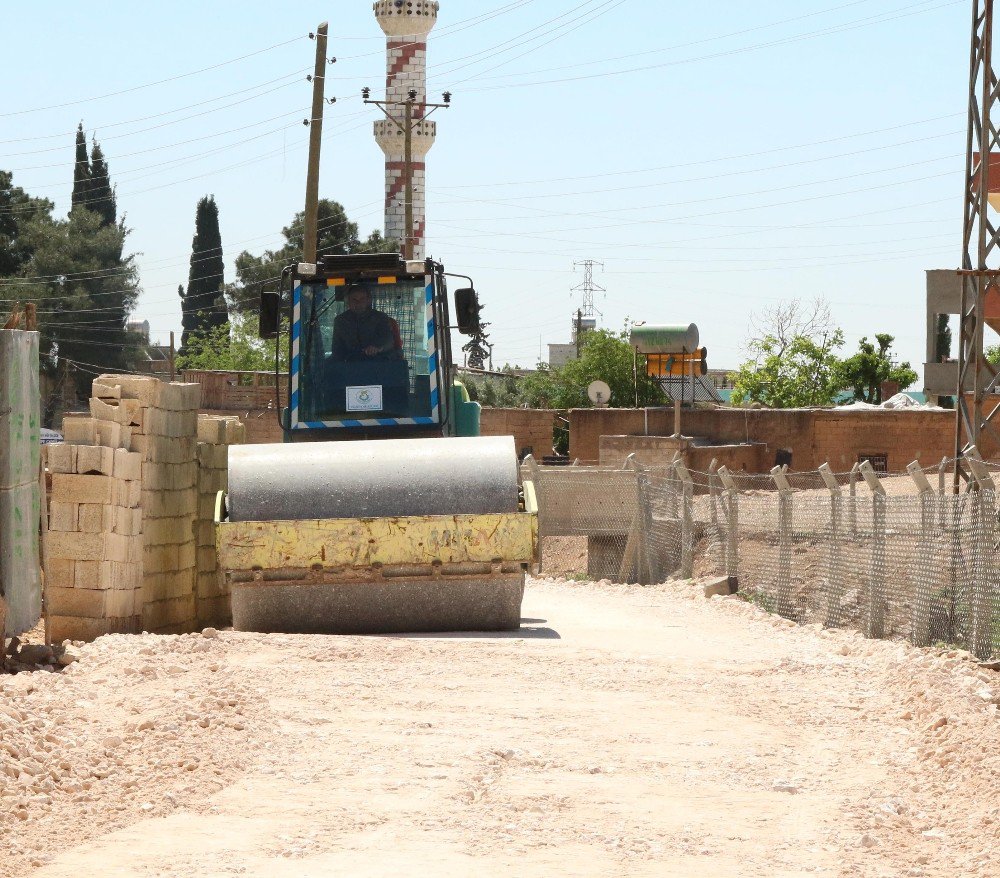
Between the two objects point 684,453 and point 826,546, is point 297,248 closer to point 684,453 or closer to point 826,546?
point 684,453

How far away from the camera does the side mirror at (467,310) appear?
13.0m

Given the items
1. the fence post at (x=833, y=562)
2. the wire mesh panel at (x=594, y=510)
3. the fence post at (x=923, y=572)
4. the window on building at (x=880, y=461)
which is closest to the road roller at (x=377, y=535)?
the fence post at (x=923, y=572)

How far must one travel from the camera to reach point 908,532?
42.0 ft

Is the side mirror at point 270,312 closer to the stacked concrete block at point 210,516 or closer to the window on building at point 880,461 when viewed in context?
the stacked concrete block at point 210,516

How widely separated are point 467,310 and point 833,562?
4188mm

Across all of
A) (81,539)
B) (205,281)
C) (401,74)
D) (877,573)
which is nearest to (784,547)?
(877,573)

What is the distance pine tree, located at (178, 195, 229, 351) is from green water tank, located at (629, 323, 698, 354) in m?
36.6

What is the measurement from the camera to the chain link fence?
38.3 feet

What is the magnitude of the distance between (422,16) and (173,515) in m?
60.9

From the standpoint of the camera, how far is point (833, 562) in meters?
14.3

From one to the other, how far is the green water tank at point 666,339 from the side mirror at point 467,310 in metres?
29.7

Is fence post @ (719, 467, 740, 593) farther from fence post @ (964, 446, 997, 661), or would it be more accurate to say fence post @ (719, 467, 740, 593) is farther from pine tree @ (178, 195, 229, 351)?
pine tree @ (178, 195, 229, 351)

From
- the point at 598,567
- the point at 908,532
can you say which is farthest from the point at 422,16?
the point at 908,532

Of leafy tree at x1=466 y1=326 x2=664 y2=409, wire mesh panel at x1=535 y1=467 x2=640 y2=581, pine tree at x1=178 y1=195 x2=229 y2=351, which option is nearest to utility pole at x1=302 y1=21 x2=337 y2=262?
wire mesh panel at x1=535 y1=467 x2=640 y2=581
